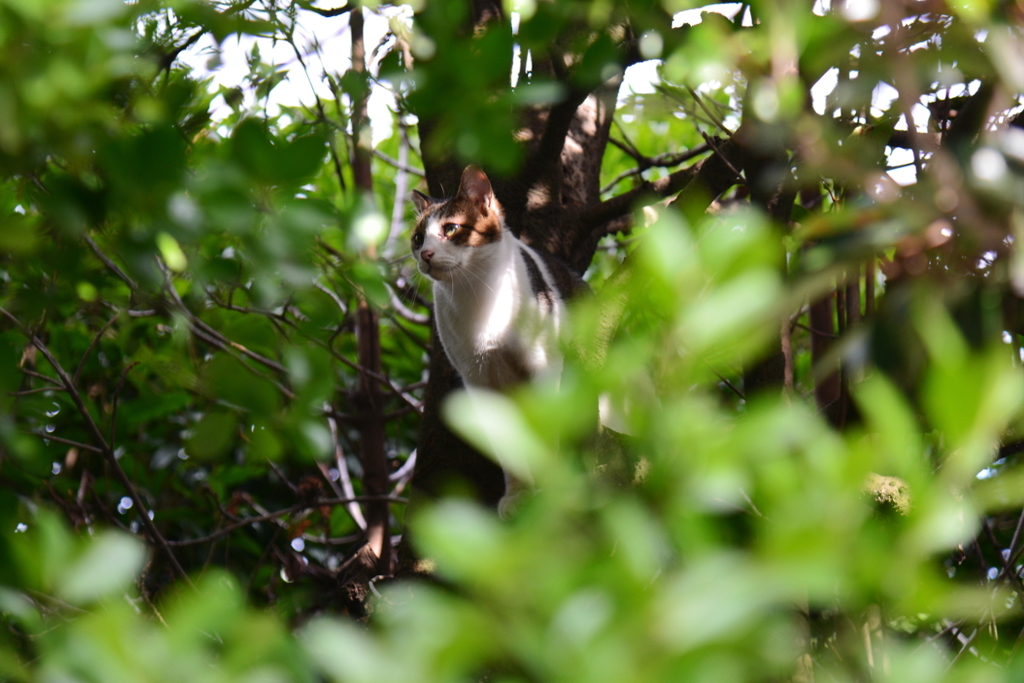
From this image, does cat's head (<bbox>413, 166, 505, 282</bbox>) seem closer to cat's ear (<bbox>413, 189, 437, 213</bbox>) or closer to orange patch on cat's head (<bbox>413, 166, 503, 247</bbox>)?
orange patch on cat's head (<bbox>413, 166, 503, 247</bbox>)

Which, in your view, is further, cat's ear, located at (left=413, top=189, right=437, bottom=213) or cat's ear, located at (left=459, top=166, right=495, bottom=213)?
cat's ear, located at (left=413, top=189, right=437, bottom=213)

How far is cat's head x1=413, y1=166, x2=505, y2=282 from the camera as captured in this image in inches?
106

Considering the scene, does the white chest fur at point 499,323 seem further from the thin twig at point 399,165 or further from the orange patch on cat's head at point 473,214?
the thin twig at point 399,165

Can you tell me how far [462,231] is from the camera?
2732 mm

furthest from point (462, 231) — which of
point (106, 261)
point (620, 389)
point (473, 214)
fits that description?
point (620, 389)

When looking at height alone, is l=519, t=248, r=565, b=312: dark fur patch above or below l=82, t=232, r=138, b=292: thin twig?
below

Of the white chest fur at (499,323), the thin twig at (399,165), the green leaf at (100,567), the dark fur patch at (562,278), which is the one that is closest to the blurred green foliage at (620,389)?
the green leaf at (100,567)

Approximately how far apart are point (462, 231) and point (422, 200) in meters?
0.31

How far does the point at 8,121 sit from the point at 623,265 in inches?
42.6

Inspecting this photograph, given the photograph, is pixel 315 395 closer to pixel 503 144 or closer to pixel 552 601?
pixel 503 144

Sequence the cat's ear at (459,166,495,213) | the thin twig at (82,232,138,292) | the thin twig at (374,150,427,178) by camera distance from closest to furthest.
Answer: the thin twig at (82,232,138,292) → the cat's ear at (459,166,495,213) → the thin twig at (374,150,427,178)

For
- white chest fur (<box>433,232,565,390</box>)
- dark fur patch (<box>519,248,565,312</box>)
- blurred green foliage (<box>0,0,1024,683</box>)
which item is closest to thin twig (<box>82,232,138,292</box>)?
blurred green foliage (<box>0,0,1024,683</box>)

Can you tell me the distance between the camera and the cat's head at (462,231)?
270cm

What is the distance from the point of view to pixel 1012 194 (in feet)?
2.07
